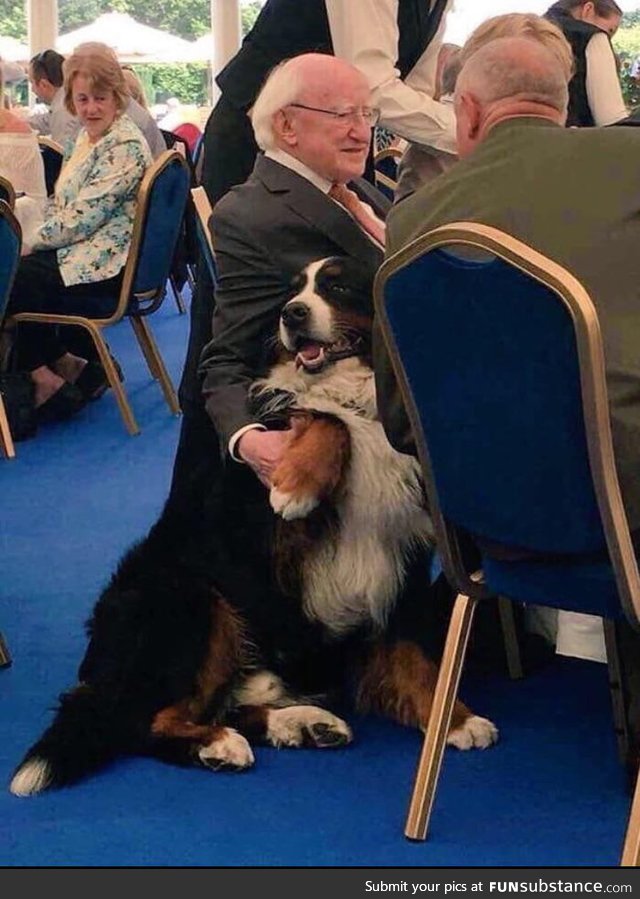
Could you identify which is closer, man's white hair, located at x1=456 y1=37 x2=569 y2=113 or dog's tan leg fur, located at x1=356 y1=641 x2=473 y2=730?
man's white hair, located at x1=456 y1=37 x2=569 y2=113

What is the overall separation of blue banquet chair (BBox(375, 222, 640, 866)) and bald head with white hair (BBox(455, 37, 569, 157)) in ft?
1.20

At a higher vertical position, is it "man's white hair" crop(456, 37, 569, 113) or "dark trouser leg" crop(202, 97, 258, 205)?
"man's white hair" crop(456, 37, 569, 113)

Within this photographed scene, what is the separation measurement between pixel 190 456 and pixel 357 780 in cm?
96

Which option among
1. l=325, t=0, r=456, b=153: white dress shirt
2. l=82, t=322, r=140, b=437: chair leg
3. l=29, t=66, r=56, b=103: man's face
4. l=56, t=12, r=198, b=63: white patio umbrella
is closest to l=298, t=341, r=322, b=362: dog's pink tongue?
l=325, t=0, r=456, b=153: white dress shirt

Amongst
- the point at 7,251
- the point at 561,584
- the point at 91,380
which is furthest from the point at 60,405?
the point at 561,584

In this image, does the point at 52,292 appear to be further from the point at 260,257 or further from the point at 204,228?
the point at 260,257

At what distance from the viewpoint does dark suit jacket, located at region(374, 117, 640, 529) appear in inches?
77.4

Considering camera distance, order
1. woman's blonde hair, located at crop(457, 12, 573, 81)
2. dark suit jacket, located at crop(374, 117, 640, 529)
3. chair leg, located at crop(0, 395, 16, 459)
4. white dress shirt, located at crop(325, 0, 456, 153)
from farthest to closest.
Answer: chair leg, located at crop(0, 395, 16, 459)
white dress shirt, located at crop(325, 0, 456, 153)
woman's blonde hair, located at crop(457, 12, 573, 81)
dark suit jacket, located at crop(374, 117, 640, 529)

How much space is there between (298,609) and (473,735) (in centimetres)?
42

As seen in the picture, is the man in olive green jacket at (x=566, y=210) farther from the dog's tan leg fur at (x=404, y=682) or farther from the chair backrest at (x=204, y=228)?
the chair backrest at (x=204, y=228)

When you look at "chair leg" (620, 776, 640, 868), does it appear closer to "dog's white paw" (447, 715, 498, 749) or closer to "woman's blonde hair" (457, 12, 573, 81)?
"dog's white paw" (447, 715, 498, 749)

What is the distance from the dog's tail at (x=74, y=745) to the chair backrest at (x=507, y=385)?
85cm

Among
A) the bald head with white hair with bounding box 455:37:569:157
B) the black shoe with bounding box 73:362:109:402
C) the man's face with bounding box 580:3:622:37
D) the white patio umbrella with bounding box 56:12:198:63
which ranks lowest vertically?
the black shoe with bounding box 73:362:109:402

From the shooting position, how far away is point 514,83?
2.26 metres
